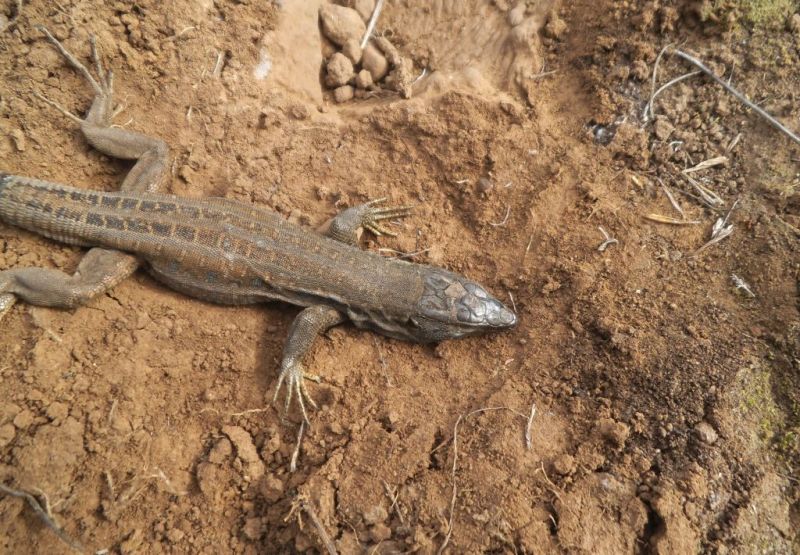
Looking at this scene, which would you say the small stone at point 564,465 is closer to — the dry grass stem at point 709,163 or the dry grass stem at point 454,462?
the dry grass stem at point 454,462

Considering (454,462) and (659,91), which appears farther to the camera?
(659,91)

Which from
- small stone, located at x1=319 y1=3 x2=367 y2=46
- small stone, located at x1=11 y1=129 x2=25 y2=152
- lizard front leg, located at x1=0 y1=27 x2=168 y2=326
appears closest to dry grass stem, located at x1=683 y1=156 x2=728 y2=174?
small stone, located at x1=319 y1=3 x2=367 y2=46

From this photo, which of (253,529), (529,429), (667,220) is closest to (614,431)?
(529,429)

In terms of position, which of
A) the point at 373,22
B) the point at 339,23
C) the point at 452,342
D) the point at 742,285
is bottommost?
the point at 452,342

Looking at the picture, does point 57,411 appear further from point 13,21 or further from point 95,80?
point 13,21

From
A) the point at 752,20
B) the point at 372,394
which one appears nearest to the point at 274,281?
the point at 372,394

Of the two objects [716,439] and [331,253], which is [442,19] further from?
[716,439]
